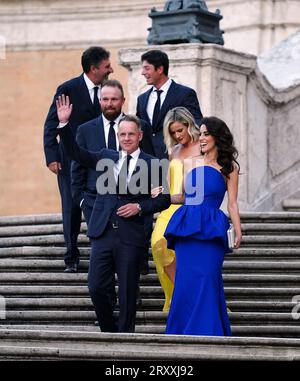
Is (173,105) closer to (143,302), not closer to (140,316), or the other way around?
(143,302)

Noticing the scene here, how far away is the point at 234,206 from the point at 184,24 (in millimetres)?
4070

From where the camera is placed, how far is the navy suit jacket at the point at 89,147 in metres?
14.7

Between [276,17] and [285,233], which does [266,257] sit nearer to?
[285,233]

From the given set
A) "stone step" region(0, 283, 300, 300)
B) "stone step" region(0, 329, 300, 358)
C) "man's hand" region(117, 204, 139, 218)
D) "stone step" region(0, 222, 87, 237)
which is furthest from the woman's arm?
"stone step" region(0, 222, 87, 237)

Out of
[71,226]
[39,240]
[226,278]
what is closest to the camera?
[226,278]

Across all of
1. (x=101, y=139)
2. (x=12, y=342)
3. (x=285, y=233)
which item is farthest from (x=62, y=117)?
(x=285, y=233)

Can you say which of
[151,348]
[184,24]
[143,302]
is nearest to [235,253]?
[143,302]

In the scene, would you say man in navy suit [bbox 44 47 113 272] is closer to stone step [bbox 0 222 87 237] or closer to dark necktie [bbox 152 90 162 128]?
dark necktie [bbox 152 90 162 128]

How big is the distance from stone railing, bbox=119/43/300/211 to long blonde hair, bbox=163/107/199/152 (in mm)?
3233

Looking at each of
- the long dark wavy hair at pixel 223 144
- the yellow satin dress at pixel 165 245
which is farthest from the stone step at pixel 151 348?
the yellow satin dress at pixel 165 245

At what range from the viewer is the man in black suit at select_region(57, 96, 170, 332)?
13.9 m

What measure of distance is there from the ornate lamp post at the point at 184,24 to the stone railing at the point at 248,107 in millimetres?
108

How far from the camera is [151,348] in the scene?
12289mm

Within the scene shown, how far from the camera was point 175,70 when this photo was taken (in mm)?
17891
